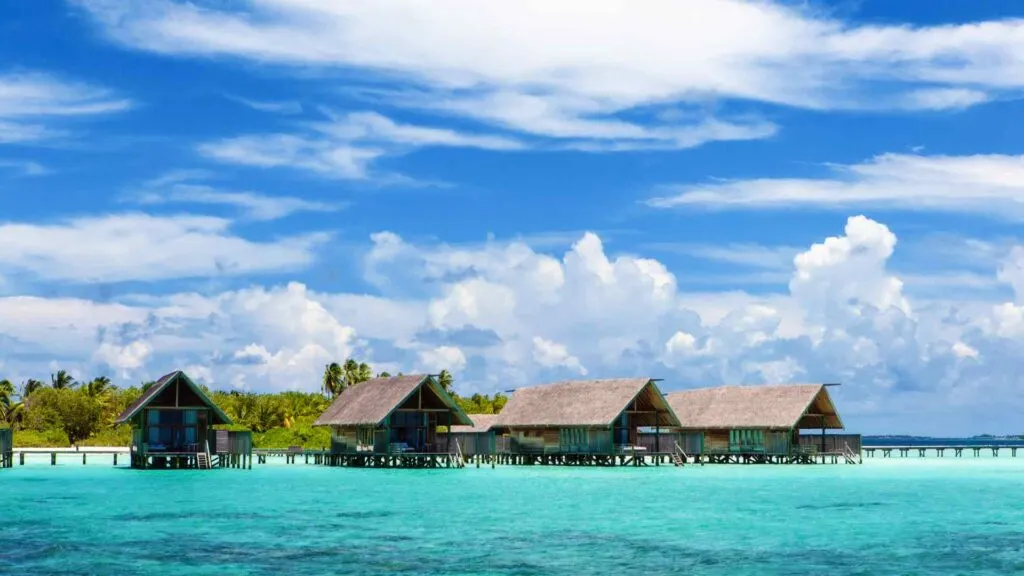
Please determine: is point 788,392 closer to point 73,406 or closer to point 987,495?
point 987,495

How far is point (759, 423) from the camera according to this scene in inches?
2965

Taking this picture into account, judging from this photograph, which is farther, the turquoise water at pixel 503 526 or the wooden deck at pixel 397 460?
the wooden deck at pixel 397 460

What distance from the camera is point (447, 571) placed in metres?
25.2

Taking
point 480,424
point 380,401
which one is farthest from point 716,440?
point 380,401

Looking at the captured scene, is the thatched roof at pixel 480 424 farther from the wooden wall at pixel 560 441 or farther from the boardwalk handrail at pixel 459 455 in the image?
the boardwalk handrail at pixel 459 455

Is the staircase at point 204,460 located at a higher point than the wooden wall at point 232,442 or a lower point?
lower

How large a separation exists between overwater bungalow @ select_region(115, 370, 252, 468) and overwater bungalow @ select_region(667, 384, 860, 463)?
2834 centimetres

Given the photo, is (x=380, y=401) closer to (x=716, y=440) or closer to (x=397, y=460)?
(x=397, y=460)

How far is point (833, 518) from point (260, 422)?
66.3 metres

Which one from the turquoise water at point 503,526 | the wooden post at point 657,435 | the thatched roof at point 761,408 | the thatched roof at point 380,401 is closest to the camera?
the turquoise water at point 503,526

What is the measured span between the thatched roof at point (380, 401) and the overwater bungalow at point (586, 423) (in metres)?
6.74

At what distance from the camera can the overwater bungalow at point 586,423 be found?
70.6m

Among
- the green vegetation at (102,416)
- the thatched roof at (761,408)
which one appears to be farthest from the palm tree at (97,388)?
the thatched roof at (761,408)

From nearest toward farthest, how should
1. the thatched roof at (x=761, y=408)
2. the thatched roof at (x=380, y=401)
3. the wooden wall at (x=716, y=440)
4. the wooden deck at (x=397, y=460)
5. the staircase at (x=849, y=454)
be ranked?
1. the thatched roof at (x=380, y=401)
2. the wooden deck at (x=397, y=460)
3. the thatched roof at (x=761, y=408)
4. the wooden wall at (x=716, y=440)
5. the staircase at (x=849, y=454)
